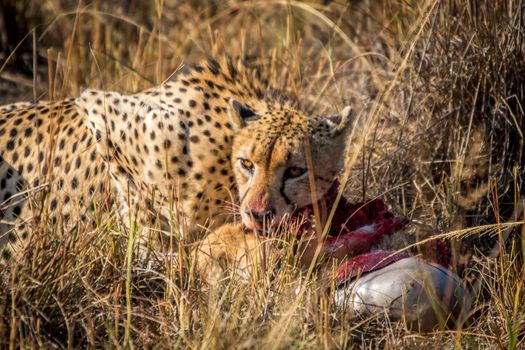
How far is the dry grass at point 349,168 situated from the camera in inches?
95.6

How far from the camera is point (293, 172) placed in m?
3.09

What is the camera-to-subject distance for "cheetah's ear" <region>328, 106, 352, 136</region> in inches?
127

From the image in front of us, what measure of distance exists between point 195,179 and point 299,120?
1.43ft

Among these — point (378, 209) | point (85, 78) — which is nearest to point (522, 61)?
point (378, 209)

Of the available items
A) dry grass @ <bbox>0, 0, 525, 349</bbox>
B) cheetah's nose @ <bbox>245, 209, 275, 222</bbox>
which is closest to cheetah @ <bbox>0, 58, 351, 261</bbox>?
cheetah's nose @ <bbox>245, 209, 275, 222</bbox>

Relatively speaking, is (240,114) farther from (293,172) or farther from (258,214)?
(258,214)

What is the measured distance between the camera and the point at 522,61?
368cm

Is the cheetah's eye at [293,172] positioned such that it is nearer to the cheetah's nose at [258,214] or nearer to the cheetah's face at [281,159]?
the cheetah's face at [281,159]

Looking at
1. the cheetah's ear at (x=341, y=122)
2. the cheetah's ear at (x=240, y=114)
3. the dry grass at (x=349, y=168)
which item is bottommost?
the dry grass at (x=349, y=168)

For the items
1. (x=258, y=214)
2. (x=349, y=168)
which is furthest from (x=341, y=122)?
(x=349, y=168)

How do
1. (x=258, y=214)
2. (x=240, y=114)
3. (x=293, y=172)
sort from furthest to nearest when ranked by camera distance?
(x=240, y=114), (x=293, y=172), (x=258, y=214)

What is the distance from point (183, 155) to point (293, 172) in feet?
1.45

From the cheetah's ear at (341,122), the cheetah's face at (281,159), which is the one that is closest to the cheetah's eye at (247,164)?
the cheetah's face at (281,159)

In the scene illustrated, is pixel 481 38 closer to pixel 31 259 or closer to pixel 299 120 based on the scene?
pixel 299 120
